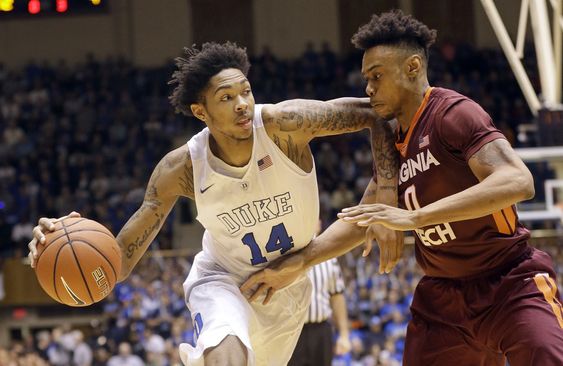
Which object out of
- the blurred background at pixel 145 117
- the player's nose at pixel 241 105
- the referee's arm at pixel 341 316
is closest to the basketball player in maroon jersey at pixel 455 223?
the player's nose at pixel 241 105

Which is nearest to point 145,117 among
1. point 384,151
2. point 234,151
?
point 234,151

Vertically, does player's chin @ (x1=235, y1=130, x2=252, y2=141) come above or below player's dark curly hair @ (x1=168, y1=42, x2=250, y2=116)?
below

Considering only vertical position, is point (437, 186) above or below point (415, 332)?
above

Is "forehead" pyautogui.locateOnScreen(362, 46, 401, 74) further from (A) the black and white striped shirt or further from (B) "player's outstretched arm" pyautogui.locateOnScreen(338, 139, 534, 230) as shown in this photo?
(A) the black and white striped shirt

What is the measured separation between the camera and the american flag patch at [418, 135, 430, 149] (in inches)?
166

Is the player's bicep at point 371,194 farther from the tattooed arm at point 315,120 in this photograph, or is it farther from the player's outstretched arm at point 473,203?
the player's outstretched arm at point 473,203

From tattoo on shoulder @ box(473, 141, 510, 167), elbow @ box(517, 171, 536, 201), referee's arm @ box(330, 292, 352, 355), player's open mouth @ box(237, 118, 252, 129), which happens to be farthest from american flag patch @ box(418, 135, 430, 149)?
referee's arm @ box(330, 292, 352, 355)

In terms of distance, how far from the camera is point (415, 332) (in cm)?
447

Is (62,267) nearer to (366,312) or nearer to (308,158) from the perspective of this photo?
(308,158)

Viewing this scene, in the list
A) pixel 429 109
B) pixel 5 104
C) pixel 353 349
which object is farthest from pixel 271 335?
pixel 5 104

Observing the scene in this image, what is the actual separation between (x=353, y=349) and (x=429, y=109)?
6747 millimetres

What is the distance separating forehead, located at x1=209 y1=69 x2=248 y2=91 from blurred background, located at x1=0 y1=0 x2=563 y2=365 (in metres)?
7.63

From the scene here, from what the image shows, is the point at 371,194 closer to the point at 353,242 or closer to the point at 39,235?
the point at 353,242

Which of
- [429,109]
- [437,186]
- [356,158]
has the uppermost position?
[429,109]
